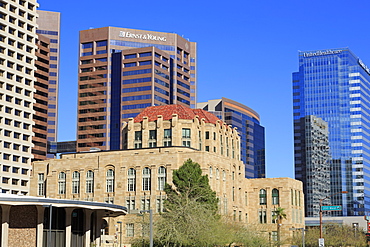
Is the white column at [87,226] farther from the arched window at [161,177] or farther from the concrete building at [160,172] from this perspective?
the arched window at [161,177]

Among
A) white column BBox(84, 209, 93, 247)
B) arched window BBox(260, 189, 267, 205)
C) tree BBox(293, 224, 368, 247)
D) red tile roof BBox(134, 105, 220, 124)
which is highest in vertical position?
red tile roof BBox(134, 105, 220, 124)

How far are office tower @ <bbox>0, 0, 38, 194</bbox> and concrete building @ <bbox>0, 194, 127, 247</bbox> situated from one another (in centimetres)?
6197

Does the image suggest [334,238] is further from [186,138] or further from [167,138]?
[167,138]

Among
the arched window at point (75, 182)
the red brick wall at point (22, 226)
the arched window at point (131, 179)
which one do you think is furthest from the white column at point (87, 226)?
the arched window at point (75, 182)

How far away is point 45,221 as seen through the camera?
249 feet

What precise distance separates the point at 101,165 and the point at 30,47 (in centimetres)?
4507

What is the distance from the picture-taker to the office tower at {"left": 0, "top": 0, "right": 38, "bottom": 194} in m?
141

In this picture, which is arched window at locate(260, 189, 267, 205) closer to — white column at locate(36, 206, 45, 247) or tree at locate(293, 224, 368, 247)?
tree at locate(293, 224, 368, 247)

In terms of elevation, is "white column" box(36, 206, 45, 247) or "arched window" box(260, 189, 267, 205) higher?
"arched window" box(260, 189, 267, 205)

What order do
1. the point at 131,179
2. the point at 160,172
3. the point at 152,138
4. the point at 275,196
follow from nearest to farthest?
1. the point at 160,172
2. the point at 131,179
3. the point at 152,138
4. the point at 275,196

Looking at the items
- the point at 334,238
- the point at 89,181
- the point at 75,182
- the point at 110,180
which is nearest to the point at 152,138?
the point at 110,180

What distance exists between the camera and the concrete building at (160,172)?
117 meters

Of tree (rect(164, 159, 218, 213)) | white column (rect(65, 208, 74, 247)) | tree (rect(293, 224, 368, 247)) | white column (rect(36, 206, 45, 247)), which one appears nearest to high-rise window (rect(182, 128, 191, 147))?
tree (rect(164, 159, 218, 213))

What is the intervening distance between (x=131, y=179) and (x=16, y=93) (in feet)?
140
